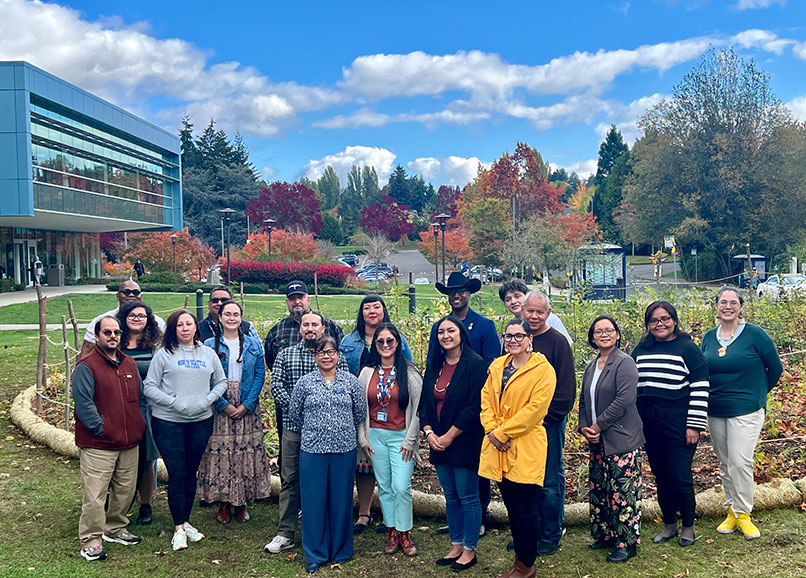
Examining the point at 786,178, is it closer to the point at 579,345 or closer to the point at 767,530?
the point at 579,345

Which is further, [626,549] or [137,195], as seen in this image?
[137,195]

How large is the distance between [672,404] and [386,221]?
5921cm

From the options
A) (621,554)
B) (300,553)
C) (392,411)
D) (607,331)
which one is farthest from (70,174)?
(621,554)

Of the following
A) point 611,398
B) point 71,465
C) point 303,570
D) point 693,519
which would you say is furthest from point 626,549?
point 71,465

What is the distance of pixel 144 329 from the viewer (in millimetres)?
5055

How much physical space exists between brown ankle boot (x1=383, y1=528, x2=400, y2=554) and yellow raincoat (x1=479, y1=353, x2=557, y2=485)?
2.95 feet

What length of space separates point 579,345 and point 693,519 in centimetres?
361

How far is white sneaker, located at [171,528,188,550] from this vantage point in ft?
15.4

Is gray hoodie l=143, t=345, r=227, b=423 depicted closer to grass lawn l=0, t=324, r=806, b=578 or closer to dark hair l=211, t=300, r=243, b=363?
dark hair l=211, t=300, r=243, b=363

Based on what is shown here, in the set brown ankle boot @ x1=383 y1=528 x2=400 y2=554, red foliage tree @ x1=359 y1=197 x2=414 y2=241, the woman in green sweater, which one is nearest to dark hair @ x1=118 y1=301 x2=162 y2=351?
brown ankle boot @ x1=383 y1=528 x2=400 y2=554

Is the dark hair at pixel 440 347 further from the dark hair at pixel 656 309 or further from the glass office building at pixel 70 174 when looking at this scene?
the glass office building at pixel 70 174

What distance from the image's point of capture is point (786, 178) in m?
36.3

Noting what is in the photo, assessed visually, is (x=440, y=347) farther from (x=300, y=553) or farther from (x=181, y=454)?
(x=181, y=454)

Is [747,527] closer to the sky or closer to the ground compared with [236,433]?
closer to the ground
